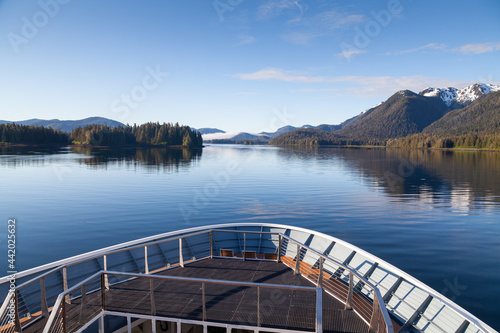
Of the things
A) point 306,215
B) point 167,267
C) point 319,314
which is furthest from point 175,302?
point 306,215

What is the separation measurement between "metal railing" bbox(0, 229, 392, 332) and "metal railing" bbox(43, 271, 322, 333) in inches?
19.8

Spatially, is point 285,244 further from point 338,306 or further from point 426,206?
point 426,206

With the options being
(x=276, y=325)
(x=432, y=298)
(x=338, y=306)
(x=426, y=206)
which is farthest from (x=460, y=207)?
(x=276, y=325)

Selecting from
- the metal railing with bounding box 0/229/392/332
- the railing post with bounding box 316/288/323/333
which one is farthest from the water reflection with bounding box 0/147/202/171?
the railing post with bounding box 316/288/323/333

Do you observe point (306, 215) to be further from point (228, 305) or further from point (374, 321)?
point (374, 321)

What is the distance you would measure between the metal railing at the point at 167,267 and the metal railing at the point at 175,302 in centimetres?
50

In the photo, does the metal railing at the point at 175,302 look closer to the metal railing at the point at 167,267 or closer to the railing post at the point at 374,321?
the metal railing at the point at 167,267

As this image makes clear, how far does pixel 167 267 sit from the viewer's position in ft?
41.2

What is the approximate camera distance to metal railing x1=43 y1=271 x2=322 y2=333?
7.79m

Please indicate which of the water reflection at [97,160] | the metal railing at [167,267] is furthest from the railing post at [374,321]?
the water reflection at [97,160]

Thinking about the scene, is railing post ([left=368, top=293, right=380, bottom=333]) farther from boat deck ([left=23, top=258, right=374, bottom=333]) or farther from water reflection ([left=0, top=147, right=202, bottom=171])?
water reflection ([left=0, top=147, right=202, bottom=171])

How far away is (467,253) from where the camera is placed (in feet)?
71.8

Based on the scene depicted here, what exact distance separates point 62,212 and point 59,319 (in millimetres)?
29136

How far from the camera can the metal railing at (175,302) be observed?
7.79 meters
